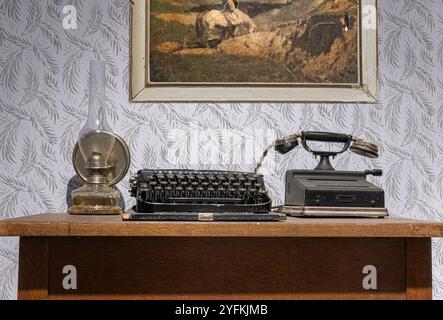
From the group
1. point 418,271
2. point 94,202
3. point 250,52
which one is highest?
point 250,52

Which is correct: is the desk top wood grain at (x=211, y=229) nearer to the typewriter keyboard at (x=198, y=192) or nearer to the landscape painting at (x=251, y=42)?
the typewriter keyboard at (x=198, y=192)

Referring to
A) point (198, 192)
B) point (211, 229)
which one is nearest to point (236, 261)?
point (211, 229)

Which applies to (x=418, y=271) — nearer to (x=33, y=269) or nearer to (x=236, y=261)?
(x=236, y=261)

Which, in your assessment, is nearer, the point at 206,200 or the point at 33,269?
the point at 33,269

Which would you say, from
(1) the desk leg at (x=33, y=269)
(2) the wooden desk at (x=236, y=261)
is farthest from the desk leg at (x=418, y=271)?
(1) the desk leg at (x=33, y=269)

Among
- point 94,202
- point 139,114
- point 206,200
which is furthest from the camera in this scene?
point 139,114

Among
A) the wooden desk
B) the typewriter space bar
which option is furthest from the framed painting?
the wooden desk

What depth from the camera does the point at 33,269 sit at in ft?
3.72

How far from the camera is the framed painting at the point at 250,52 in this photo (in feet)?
5.65

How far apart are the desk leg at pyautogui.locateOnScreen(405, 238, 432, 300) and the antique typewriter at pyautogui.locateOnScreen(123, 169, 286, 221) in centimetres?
30

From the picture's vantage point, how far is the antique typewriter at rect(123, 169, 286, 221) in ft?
3.88

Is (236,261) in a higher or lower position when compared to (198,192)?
lower

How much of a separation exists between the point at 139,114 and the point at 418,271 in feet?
3.24
